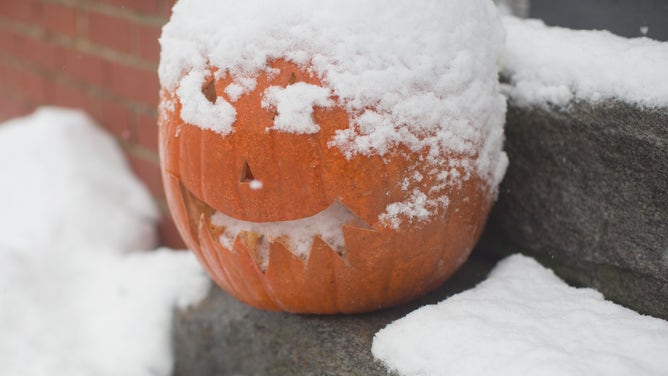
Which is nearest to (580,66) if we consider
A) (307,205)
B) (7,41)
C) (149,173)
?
(307,205)

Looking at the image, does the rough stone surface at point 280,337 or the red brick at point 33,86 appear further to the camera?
the red brick at point 33,86

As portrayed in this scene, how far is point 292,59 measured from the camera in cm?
101

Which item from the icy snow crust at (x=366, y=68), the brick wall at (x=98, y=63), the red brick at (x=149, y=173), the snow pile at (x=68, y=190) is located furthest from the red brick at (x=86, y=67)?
the icy snow crust at (x=366, y=68)

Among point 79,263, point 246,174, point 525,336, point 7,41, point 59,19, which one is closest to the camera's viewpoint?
point 525,336

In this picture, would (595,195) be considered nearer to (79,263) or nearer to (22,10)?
(79,263)

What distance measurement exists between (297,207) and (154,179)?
1010mm

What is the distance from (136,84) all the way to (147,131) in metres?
0.13

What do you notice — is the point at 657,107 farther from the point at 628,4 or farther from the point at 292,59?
the point at 292,59

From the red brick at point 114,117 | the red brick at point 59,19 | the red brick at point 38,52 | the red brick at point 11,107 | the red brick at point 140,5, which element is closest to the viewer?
the red brick at point 140,5

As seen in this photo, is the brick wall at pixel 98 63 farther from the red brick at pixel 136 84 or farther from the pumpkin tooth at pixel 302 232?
the pumpkin tooth at pixel 302 232

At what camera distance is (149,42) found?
1801mm

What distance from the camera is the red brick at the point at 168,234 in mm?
1854

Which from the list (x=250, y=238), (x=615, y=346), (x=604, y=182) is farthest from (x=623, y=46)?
(x=250, y=238)

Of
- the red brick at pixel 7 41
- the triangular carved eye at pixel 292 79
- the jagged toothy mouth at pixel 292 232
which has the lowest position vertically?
the red brick at pixel 7 41
